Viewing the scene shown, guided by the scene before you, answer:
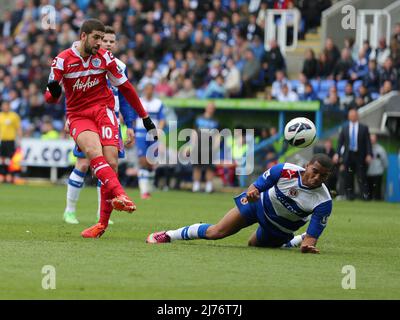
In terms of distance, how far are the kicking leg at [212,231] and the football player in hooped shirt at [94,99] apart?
0.69 meters

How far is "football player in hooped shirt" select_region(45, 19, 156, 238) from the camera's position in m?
11.5

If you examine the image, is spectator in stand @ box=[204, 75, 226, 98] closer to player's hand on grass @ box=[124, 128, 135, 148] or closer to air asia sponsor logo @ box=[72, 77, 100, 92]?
player's hand on grass @ box=[124, 128, 135, 148]

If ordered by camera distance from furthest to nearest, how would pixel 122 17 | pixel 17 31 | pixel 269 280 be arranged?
1. pixel 17 31
2. pixel 122 17
3. pixel 269 280

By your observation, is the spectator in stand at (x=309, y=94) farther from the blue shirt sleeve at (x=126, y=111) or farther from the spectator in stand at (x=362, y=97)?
the blue shirt sleeve at (x=126, y=111)

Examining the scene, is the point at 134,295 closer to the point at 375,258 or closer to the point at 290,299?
the point at 290,299

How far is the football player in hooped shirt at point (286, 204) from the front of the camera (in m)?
10.6

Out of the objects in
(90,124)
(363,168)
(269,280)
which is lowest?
(363,168)

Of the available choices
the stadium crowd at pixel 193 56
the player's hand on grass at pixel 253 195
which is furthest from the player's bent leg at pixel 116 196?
the stadium crowd at pixel 193 56

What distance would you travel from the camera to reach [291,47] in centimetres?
2883

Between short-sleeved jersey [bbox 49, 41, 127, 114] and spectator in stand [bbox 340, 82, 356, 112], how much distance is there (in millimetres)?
13311

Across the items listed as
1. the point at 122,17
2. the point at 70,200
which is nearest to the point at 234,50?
the point at 122,17

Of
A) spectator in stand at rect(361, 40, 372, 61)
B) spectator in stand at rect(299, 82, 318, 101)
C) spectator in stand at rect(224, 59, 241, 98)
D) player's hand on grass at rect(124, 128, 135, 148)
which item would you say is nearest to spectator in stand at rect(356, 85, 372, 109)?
spectator in stand at rect(361, 40, 372, 61)

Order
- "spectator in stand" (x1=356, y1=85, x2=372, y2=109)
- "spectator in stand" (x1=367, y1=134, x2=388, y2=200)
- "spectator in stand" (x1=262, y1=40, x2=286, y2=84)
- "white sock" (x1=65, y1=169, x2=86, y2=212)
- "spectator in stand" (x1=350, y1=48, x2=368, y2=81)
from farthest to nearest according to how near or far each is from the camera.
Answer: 1. "spectator in stand" (x1=262, y1=40, x2=286, y2=84)
2. "spectator in stand" (x1=350, y1=48, x2=368, y2=81)
3. "spectator in stand" (x1=356, y1=85, x2=372, y2=109)
4. "spectator in stand" (x1=367, y1=134, x2=388, y2=200)
5. "white sock" (x1=65, y1=169, x2=86, y2=212)
